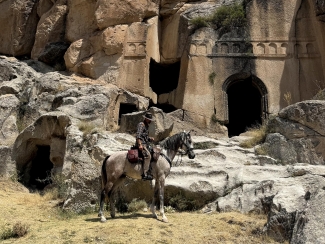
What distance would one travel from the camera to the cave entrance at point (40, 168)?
500 inches

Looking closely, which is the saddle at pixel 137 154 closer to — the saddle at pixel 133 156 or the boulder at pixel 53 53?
the saddle at pixel 133 156

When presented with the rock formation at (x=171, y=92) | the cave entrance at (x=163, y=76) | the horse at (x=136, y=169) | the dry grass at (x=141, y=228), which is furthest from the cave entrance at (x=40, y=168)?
the cave entrance at (x=163, y=76)

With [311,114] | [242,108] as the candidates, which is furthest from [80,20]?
[311,114]

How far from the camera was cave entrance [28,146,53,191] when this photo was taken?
12702mm

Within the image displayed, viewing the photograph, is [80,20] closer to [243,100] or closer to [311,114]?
[243,100]

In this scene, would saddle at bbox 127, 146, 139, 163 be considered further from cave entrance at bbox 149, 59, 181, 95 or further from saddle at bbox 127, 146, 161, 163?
cave entrance at bbox 149, 59, 181, 95

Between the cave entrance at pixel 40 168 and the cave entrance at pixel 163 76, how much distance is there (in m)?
7.21

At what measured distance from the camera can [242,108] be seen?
1886cm

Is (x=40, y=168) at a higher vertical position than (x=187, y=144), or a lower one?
lower

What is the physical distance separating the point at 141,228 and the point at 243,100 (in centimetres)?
1357

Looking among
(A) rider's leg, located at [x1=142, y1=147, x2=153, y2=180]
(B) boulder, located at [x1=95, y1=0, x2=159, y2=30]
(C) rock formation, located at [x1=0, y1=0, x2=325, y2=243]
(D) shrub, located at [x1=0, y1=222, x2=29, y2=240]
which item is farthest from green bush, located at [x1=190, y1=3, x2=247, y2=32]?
(D) shrub, located at [x1=0, y1=222, x2=29, y2=240]

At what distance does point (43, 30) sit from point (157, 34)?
616cm

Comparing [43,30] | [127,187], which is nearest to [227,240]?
[127,187]

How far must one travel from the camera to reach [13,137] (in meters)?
13.4
